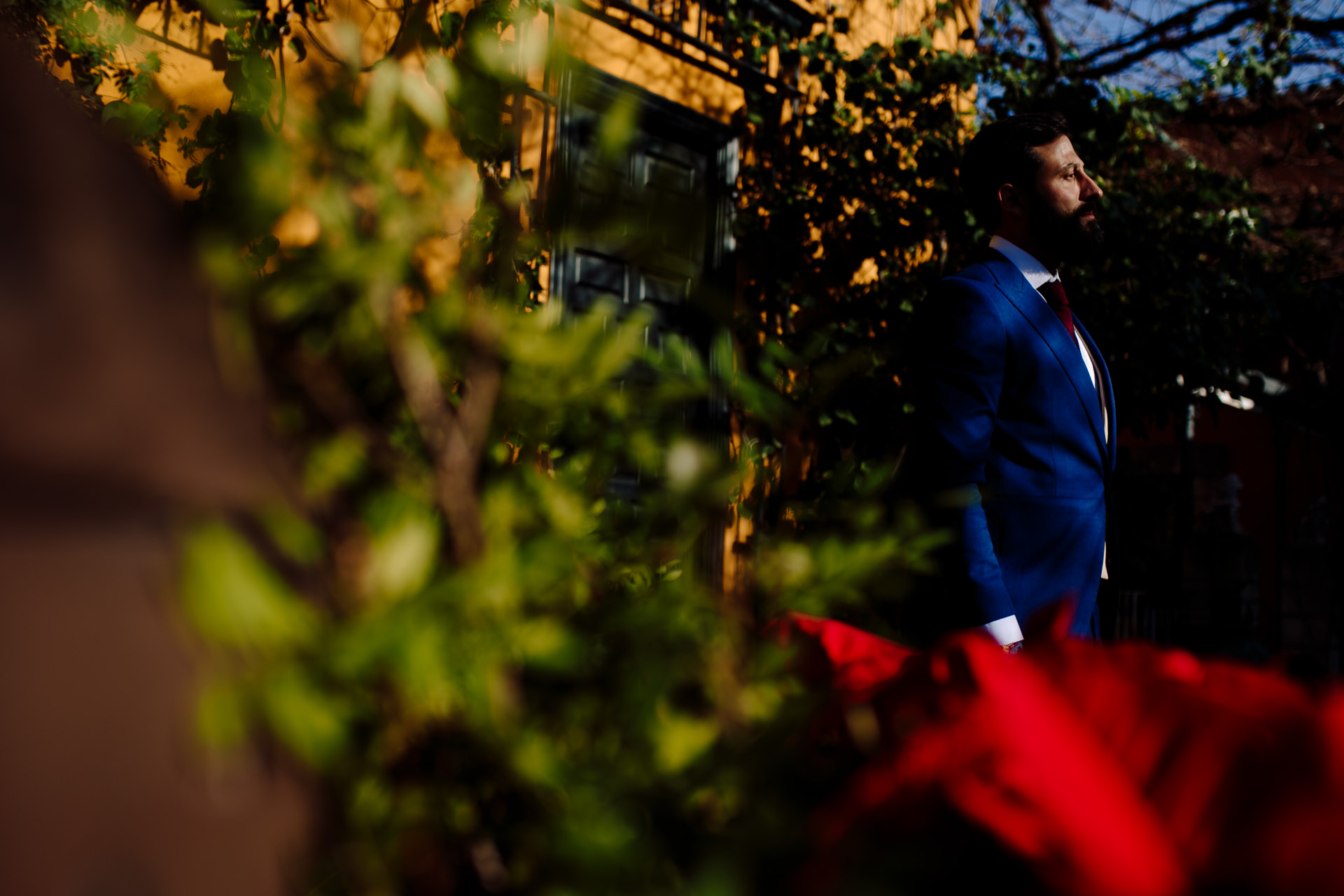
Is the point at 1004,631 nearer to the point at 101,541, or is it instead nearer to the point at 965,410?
the point at 965,410

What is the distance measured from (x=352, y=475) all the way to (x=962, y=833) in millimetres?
411

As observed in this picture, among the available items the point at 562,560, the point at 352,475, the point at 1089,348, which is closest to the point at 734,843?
the point at 562,560

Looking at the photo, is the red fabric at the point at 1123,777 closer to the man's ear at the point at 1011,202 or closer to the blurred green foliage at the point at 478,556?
the blurred green foliage at the point at 478,556

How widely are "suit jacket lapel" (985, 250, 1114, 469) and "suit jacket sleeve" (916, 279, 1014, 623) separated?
13 cm

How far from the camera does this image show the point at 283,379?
0.53m

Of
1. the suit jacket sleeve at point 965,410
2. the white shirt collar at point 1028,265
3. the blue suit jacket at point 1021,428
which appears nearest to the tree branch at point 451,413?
the suit jacket sleeve at point 965,410

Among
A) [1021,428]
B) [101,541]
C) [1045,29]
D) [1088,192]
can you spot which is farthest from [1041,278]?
[1045,29]

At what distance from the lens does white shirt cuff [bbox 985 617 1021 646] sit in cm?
193

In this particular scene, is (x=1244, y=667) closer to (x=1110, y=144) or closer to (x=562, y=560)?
(x=562, y=560)

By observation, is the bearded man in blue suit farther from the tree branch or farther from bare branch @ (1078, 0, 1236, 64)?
bare branch @ (1078, 0, 1236, 64)

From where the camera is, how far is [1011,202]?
8.41ft

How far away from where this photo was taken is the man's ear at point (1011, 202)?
254 cm

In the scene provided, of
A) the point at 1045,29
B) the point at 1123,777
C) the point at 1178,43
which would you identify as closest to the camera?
the point at 1123,777

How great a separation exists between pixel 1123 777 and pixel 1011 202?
2.38 metres
